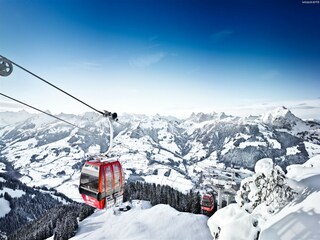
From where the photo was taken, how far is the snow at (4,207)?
14512 cm

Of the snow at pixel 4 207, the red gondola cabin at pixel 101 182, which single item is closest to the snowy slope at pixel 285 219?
the red gondola cabin at pixel 101 182

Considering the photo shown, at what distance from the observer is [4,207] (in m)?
150

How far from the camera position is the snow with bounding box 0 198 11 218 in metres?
145

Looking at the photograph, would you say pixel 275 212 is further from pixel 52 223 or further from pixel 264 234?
pixel 52 223

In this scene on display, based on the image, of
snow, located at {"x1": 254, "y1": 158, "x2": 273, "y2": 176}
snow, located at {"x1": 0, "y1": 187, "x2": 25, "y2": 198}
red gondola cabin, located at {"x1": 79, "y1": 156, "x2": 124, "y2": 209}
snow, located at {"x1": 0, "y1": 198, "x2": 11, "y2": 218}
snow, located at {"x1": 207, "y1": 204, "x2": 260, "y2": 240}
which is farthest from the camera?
snow, located at {"x1": 0, "y1": 187, "x2": 25, "y2": 198}

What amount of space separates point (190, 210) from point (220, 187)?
48.8 metres

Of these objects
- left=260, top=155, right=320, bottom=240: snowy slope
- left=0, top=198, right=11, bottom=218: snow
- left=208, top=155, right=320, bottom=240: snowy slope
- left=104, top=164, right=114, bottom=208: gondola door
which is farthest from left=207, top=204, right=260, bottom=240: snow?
left=0, top=198, right=11, bottom=218: snow

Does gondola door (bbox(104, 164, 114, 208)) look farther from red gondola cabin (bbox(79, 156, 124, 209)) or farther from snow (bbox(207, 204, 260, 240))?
snow (bbox(207, 204, 260, 240))

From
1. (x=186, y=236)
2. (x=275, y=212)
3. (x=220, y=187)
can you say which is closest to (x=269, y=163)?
(x=275, y=212)

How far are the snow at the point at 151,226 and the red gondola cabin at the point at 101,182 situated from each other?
36927mm

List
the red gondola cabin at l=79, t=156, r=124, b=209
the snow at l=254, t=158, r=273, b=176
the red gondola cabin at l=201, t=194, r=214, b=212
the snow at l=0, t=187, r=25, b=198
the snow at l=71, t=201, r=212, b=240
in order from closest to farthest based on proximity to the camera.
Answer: the snow at l=254, t=158, r=273, b=176
the red gondola cabin at l=79, t=156, r=124, b=209
the red gondola cabin at l=201, t=194, r=214, b=212
the snow at l=71, t=201, r=212, b=240
the snow at l=0, t=187, r=25, b=198

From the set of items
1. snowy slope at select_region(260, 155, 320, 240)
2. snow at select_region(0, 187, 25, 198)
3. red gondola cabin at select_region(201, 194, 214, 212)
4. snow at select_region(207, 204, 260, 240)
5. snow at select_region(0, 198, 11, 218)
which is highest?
snowy slope at select_region(260, 155, 320, 240)

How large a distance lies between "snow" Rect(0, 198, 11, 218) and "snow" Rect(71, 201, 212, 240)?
117m

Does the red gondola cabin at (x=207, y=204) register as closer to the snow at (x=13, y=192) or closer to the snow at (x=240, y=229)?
the snow at (x=240, y=229)
